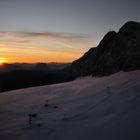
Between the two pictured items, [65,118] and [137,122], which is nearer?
[137,122]

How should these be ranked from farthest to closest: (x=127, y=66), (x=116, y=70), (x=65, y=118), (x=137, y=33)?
(x=137, y=33) < (x=116, y=70) < (x=127, y=66) < (x=65, y=118)

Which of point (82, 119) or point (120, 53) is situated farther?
point (120, 53)

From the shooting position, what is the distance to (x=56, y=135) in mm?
4363

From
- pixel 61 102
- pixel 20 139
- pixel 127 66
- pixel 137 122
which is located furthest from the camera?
pixel 127 66

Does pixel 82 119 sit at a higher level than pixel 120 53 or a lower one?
lower

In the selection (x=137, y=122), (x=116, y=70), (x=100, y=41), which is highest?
(x=100, y=41)

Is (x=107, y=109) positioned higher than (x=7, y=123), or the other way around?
(x=107, y=109)

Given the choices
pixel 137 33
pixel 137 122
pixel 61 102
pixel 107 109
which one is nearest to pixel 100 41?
pixel 137 33

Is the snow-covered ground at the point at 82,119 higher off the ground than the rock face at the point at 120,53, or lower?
lower

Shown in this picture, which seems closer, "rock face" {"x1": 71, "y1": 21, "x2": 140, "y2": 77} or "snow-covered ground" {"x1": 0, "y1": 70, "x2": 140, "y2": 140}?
"snow-covered ground" {"x1": 0, "y1": 70, "x2": 140, "y2": 140}

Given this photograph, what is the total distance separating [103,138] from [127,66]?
21.3 feet

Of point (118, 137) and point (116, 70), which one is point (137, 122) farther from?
point (116, 70)

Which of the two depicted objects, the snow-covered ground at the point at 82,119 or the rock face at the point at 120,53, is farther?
the rock face at the point at 120,53

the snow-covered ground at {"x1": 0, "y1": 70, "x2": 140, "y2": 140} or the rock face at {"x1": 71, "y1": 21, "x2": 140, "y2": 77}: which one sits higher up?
the rock face at {"x1": 71, "y1": 21, "x2": 140, "y2": 77}
